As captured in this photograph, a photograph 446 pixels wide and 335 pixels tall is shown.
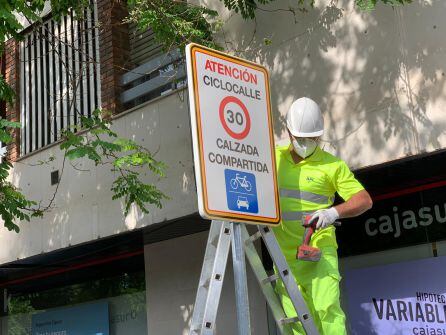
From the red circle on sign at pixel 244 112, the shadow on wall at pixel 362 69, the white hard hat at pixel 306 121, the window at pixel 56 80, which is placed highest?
the window at pixel 56 80

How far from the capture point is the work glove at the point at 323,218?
→ 171 inches

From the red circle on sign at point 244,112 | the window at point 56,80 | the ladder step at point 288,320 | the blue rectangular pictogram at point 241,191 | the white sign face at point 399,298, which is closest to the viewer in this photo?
the blue rectangular pictogram at point 241,191

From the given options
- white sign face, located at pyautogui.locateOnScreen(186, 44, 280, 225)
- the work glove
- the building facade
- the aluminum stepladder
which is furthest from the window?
the aluminum stepladder

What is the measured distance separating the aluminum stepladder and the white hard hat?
2.70 feet

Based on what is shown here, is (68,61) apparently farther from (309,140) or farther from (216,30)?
(309,140)

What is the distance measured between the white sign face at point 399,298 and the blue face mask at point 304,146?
2.90 metres

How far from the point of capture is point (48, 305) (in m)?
11.3

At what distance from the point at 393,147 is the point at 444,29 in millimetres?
1003

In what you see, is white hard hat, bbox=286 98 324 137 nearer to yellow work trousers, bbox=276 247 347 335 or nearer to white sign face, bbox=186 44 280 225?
white sign face, bbox=186 44 280 225

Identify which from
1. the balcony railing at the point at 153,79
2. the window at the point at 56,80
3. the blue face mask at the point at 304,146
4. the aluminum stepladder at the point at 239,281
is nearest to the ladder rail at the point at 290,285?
the aluminum stepladder at the point at 239,281

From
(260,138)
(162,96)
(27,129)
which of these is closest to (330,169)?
(260,138)

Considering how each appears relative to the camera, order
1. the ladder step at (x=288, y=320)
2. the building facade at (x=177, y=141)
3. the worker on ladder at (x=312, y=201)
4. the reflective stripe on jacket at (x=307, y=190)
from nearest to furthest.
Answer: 1. the ladder step at (x=288, y=320)
2. the worker on ladder at (x=312, y=201)
3. the reflective stripe on jacket at (x=307, y=190)
4. the building facade at (x=177, y=141)

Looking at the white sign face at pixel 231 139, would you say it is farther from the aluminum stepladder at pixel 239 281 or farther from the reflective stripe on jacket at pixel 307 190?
the reflective stripe on jacket at pixel 307 190

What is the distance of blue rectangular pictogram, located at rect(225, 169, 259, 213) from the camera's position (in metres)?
3.89
